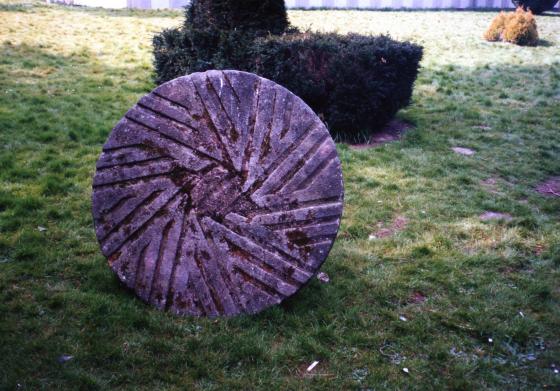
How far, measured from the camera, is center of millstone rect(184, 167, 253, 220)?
344 centimetres

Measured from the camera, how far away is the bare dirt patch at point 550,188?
18.8 feet

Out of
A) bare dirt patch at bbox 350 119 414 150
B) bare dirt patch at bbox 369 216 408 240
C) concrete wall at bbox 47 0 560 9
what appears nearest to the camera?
bare dirt patch at bbox 369 216 408 240

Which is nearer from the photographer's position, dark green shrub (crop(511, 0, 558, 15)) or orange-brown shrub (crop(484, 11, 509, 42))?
orange-brown shrub (crop(484, 11, 509, 42))

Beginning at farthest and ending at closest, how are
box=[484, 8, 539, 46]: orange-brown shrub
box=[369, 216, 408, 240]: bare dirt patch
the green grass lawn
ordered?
box=[484, 8, 539, 46]: orange-brown shrub → box=[369, 216, 408, 240]: bare dirt patch → the green grass lawn

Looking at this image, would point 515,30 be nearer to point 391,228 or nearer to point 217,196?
point 391,228

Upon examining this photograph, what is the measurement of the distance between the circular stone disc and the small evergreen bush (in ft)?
10.6

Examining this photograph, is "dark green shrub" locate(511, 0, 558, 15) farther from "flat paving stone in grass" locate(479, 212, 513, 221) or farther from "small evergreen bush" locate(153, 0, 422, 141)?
"flat paving stone in grass" locate(479, 212, 513, 221)

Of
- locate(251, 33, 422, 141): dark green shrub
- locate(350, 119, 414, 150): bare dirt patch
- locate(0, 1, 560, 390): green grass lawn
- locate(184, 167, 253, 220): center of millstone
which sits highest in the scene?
locate(251, 33, 422, 141): dark green shrub

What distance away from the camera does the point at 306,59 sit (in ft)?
21.9

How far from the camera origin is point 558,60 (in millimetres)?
12617

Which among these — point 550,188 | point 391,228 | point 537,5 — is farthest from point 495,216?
point 537,5

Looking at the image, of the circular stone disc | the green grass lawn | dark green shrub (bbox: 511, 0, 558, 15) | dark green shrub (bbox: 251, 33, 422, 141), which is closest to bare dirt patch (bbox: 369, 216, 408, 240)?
the green grass lawn

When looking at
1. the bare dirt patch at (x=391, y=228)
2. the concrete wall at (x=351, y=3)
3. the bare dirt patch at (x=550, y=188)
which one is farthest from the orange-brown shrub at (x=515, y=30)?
the bare dirt patch at (x=391, y=228)

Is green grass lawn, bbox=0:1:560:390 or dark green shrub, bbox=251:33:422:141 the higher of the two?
dark green shrub, bbox=251:33:422:141
